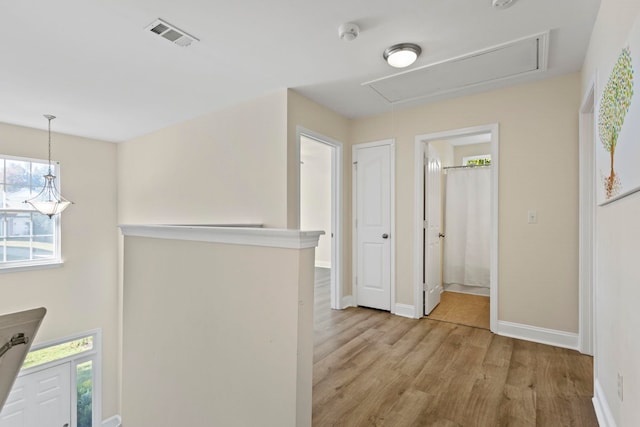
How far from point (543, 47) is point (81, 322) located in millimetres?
6421

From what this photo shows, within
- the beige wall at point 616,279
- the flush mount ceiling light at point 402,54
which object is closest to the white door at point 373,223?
the flush mount ceiling light at point 402,54

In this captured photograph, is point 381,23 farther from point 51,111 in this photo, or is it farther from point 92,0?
point 51,111

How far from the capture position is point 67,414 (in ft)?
14.8

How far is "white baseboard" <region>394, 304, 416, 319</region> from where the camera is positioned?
344 centimetres

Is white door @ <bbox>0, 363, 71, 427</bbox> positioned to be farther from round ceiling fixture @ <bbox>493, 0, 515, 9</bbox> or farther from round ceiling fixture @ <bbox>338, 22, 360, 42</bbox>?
round ceiling fixture @ <bbox>493, 0, 515, 9</bbox>

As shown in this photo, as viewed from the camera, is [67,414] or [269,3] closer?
[269,3]

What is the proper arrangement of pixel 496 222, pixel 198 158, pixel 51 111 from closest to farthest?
pixel 496 222 < pixel 51 111 < pixel 198 158

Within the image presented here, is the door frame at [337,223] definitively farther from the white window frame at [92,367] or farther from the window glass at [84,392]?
the window glass at [84,392]

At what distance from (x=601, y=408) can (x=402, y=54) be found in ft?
8.08

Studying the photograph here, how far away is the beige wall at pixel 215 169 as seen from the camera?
3.14 meters

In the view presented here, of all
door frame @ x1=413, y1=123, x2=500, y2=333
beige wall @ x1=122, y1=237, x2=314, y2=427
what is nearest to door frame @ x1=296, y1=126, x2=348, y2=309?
door frame @ x1=413, y1=123, x2=500, y2=333

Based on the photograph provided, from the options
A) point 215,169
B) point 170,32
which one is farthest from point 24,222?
point 170,32

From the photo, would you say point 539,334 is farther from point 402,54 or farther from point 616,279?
point 402,54

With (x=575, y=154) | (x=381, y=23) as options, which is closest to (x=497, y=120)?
(x=575, y=154)
